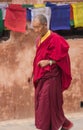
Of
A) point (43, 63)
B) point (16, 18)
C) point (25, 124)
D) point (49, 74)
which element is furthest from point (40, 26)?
point (25, 124)

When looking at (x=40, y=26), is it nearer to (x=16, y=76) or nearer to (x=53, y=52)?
(x=53, y=52)

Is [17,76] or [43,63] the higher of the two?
[43,63]

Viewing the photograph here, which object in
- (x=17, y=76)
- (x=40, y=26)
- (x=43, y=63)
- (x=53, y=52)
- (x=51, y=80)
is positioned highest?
(x=40, y=26)

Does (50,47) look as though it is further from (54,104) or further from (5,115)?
(5,115)

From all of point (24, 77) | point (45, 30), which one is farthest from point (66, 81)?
point (24, 77)

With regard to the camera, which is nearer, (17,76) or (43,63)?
(43,63)

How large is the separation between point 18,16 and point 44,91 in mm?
1984

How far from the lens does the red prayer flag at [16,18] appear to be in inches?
328

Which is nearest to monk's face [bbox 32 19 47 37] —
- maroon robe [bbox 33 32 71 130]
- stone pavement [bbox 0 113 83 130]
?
maroon robe [bbox 33 32 71 130]

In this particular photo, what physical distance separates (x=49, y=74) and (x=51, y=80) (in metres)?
0.09

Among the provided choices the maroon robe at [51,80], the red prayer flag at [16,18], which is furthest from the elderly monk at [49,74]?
the red prayer flag at [16,18]

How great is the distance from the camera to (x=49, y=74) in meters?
6.83

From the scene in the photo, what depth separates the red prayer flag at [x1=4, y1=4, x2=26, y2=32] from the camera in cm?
832

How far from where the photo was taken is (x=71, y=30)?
8898 mm
